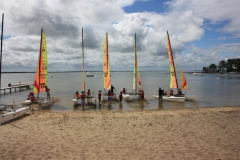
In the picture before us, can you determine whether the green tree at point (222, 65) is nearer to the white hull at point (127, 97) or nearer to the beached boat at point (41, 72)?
the white hull at point (127, 97)

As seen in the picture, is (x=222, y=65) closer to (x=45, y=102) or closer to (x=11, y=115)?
(x=45, y=102)

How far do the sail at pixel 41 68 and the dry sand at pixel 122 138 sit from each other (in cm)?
692

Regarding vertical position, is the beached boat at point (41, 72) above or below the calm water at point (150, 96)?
above

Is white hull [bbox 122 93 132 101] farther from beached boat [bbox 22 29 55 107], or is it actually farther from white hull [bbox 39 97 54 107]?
beached boat [bbox 22 29 55 107]

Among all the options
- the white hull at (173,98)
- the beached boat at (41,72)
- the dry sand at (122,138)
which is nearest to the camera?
the dry sand at (122,138)

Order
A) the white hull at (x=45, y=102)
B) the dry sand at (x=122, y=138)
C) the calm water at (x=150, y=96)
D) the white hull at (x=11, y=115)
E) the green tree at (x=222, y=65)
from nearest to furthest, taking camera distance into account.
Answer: the dry sand at (x=122, y=138) < the white hull at (x=11, y=115) < the white hull at (x=45, y=102) < the calm water at (x=150, y=96) < the green tree at (x=222, y=65)

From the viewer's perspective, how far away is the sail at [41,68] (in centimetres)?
1848

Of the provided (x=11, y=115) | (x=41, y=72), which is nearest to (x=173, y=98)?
(x=41, y=72)

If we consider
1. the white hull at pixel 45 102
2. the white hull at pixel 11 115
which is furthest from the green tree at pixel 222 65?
the white hull at pixel 11 115

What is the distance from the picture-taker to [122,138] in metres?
8.62

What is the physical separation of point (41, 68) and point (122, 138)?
13.2 metres

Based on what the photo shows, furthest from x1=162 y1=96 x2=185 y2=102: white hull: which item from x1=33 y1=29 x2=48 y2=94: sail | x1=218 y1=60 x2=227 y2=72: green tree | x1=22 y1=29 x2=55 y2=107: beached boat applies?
x1=218 y1=60 x2=227 y2=72: green tree

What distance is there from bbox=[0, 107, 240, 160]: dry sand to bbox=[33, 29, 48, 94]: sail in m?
6.92

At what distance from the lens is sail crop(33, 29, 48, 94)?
18.5 metres
